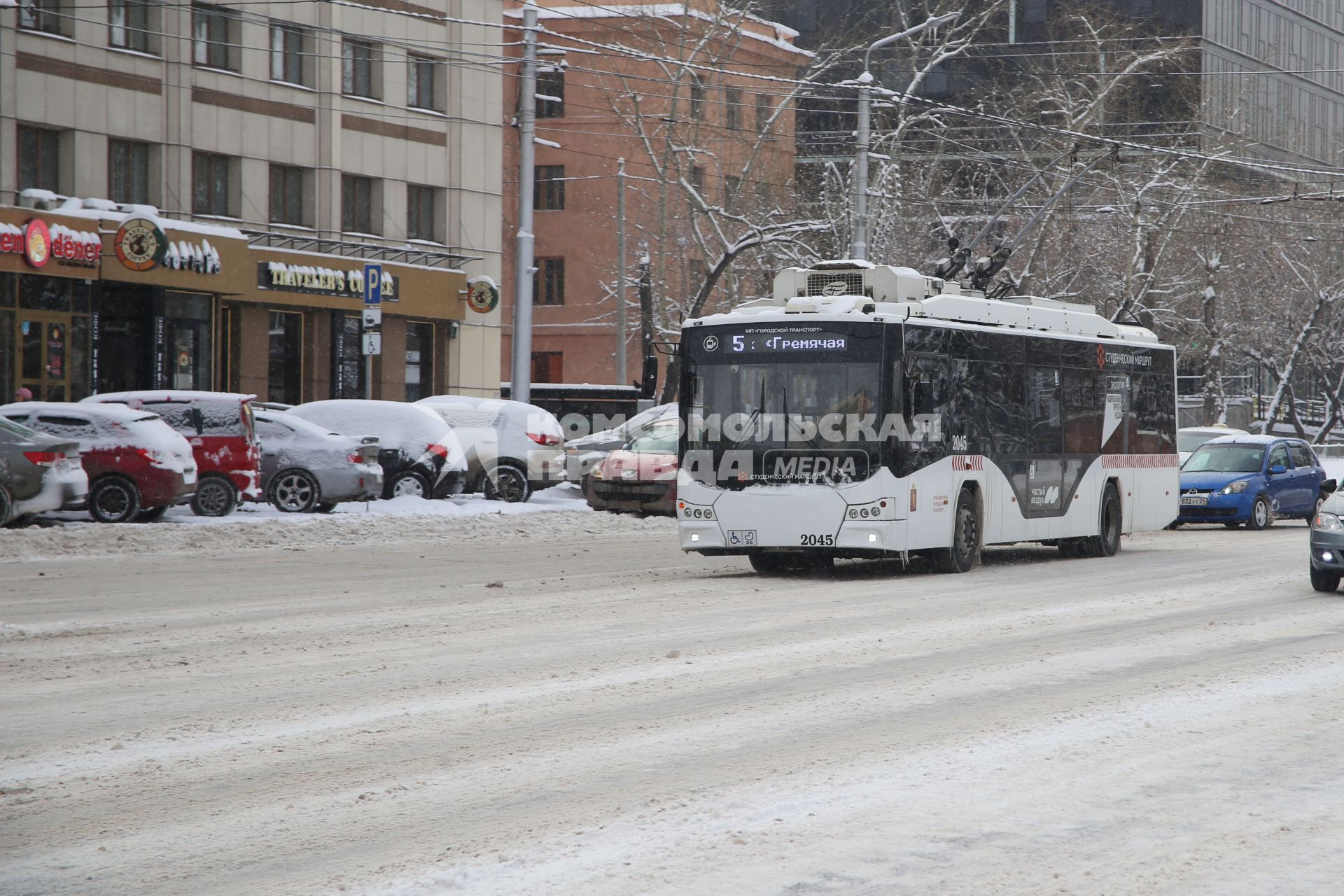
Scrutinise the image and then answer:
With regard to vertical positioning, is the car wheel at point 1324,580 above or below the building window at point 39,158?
below

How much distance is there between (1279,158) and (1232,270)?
9.08 m

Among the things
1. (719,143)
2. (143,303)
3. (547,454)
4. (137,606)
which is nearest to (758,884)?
(137,606)

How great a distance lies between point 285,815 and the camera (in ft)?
22.7

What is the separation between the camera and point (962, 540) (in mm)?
19641

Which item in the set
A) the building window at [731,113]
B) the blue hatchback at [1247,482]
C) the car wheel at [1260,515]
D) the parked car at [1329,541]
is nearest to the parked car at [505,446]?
the blue hatchback at [1247,482]

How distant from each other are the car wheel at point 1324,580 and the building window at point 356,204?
2861 cm

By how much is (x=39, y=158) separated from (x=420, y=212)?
439 inches

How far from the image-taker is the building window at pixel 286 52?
39938 millimetres

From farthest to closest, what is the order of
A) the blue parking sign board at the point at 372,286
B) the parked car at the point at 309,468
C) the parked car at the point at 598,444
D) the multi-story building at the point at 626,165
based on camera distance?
the multi-story building at the point at 626,165 < the parked car at the point at 598,444 < the blue parking sign board at the point at 372,286 < the parked car at the point at 309,468

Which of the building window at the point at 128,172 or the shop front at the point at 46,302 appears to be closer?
the shop front at the point at 46,302

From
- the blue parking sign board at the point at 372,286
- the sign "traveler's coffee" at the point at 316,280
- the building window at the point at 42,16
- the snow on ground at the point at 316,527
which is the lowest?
the snow on ground at the point at 316,527

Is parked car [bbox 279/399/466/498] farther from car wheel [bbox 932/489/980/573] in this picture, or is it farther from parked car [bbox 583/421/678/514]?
car wheel [bbox 932/489/980/573]

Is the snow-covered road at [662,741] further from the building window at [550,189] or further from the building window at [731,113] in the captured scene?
the building window at [550,189]

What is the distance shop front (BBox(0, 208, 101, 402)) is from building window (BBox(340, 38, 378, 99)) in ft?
30.3
